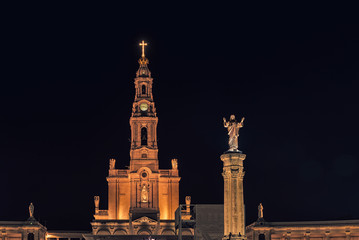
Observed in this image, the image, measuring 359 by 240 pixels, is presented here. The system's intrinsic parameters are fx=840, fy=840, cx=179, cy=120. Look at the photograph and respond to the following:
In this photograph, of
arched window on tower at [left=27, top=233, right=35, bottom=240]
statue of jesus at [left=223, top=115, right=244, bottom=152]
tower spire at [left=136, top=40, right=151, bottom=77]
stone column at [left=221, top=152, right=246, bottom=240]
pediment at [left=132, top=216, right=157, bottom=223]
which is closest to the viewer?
stone column at [left=221, top=152, right=246, bottom=240]

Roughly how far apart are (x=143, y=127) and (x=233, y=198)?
5642 cm

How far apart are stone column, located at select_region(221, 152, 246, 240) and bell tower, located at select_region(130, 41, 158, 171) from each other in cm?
5416

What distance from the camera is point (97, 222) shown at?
353 feet

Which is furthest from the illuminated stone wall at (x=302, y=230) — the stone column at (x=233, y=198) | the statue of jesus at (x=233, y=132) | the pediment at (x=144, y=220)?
the stone column at (x=233, y=198)

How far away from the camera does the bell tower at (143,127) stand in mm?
113312

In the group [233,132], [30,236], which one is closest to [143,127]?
[30,236]

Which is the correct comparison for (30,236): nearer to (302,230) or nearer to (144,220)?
(144,220)

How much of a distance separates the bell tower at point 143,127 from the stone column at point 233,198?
54.2m

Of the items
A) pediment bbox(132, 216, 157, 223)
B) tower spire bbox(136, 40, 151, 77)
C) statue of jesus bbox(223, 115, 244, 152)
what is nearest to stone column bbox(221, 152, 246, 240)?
statue of jesus bbox(223, 115, 244, 152)

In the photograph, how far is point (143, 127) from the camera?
114500mm

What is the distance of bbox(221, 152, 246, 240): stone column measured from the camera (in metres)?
58.5

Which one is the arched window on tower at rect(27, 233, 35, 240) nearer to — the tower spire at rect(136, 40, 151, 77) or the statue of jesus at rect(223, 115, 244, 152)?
the tower spire at rect(136, 40, 151, 77)

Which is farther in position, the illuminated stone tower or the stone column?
the illuminated stone tower

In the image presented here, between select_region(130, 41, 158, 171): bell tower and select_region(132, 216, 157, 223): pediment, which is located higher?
select_region(130, 41, 158, 171): bell tower
